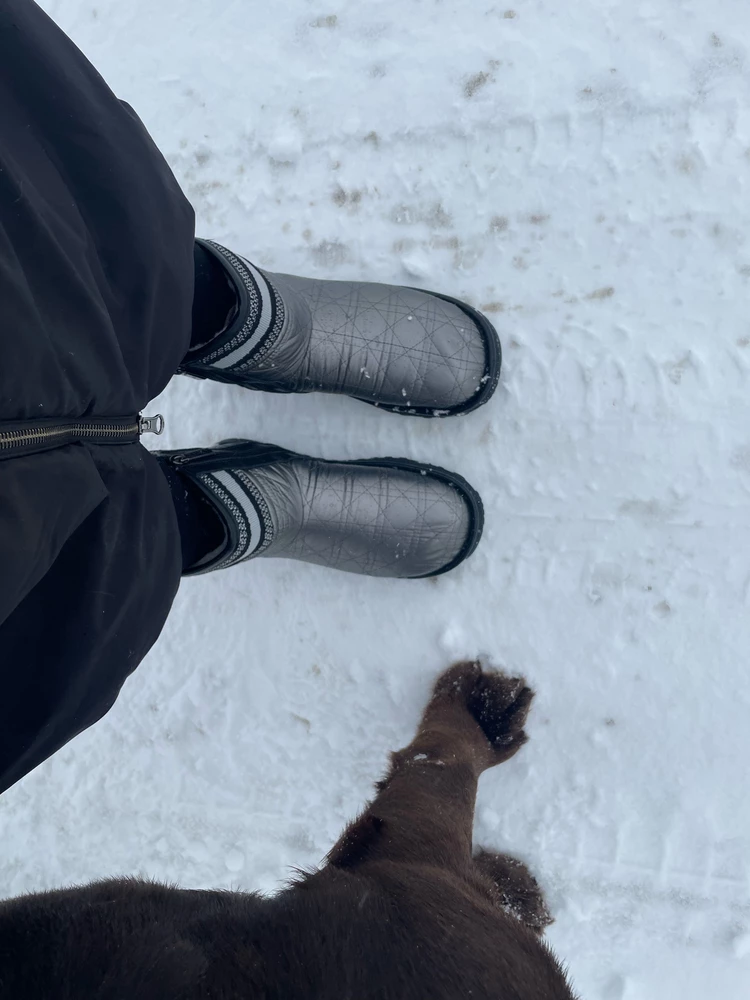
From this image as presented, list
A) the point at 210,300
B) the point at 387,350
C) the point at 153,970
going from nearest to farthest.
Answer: the point at 153,970
the point at 210,300
the point at 387,350

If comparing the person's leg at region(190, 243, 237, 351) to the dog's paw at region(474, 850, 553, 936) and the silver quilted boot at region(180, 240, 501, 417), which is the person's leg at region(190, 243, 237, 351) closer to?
the silver quilted boot at region(180, 240, 501, 417)

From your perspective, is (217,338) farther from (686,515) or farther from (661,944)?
(661,944)

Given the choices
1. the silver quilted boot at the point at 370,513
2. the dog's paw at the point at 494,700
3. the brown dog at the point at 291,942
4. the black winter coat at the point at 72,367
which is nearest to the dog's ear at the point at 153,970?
the brown dog at the point at 291,942

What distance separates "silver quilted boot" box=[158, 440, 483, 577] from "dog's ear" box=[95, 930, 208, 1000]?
30.1 inches

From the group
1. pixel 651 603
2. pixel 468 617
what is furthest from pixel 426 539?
pixel 651 603

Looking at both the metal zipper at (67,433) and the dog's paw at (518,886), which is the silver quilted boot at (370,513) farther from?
the dog's paw at (518,886)

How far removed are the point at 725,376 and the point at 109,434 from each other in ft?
4.00

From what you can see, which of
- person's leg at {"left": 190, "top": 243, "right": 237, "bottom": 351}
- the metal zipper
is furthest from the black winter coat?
person's leg at {"left": 190, "top": 243, "right": 237, "bottom": 351}

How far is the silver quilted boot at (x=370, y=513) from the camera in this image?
1415 mm

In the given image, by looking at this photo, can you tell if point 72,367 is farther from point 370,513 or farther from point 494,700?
point 494,700

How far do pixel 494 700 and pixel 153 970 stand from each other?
3.10 ft

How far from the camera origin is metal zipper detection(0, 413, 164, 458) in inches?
25.3

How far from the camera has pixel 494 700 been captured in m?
1.47

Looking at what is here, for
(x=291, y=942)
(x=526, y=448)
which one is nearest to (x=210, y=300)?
(x=526, y=448)
